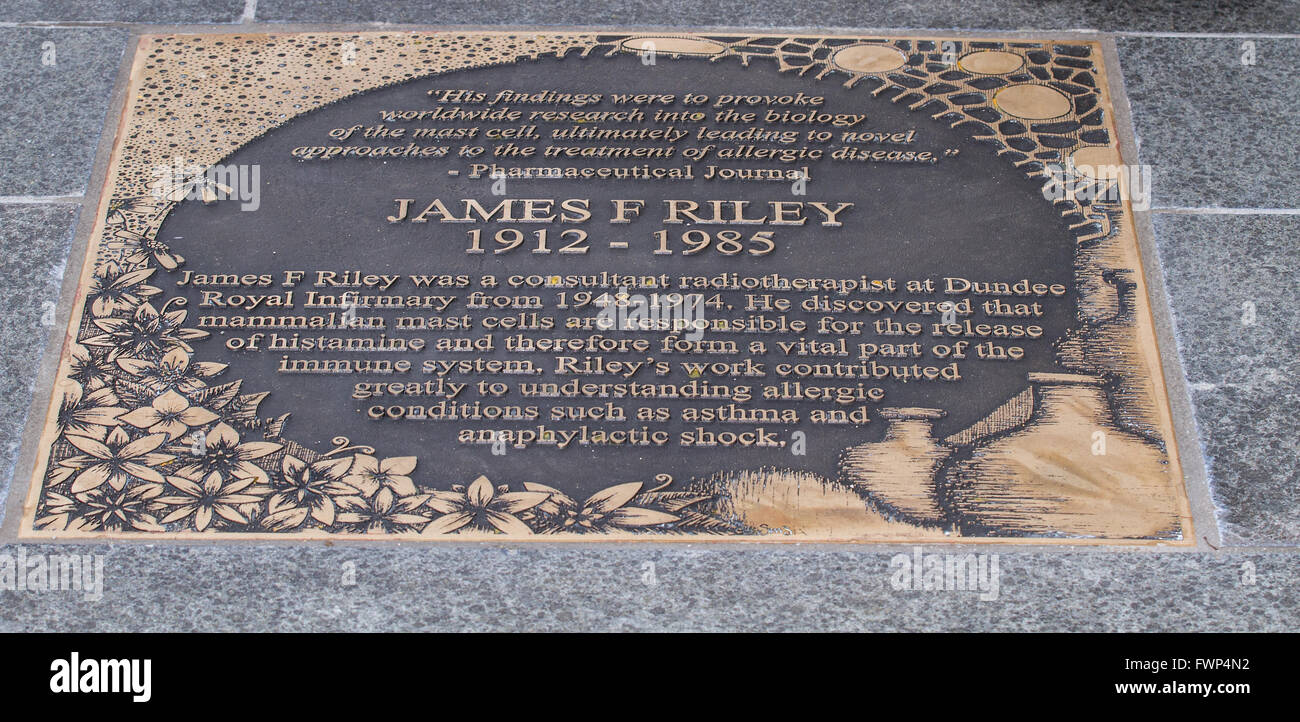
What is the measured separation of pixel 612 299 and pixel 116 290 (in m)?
1.64

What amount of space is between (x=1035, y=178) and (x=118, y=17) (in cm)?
362

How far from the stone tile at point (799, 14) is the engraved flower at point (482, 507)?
2.11 m

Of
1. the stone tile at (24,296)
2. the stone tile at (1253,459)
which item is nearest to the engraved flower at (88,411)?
the stone tile at (24,296)

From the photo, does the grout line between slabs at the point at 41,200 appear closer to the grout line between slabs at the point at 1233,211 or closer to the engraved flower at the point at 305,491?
the engraved flower at the point at 305,491

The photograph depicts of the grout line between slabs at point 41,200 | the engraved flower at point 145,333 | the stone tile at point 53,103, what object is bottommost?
the engraved flower at point 145,333

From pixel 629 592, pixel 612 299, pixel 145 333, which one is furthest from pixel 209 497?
pixel 612 299

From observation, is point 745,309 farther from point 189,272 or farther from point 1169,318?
point 189,272

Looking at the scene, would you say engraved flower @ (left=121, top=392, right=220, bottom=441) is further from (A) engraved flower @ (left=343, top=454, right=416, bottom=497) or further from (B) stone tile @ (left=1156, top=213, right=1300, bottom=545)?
(B) stone tile @ (left=1156, top=213, right=1300, bottom=545)

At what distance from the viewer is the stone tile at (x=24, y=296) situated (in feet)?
11.7

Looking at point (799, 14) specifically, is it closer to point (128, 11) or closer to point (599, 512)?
point (599, 512)

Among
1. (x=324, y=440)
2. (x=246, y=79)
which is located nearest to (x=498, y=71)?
(x=246, y=79)

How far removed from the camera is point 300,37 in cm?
447

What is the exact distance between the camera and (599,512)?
3.35m

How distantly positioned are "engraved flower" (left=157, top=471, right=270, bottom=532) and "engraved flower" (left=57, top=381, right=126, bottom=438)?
0.31 metres
